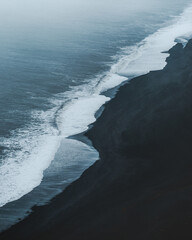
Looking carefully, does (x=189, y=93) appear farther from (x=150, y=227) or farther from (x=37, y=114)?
(x=150, y=227)

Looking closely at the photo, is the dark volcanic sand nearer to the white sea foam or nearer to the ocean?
the ocean

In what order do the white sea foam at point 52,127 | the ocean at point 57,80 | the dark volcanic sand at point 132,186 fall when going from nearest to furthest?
the dark volcanic sand at point 132,186 → the white sea foam at point 52,127 → the ocean at point 57,80

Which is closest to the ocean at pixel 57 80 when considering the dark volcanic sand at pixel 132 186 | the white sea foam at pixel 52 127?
the white sea foam at pixel 52 127

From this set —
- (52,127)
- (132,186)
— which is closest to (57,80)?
(52,127)

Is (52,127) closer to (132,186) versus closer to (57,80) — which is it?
(132,186)

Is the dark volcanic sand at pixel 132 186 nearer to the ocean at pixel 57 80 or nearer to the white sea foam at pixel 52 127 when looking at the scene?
the ocean at pixel 57 80

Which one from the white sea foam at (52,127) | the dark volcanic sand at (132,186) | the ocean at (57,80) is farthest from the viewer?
the ocean at (57,80)

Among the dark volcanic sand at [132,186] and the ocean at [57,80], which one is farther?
the ocean at [57,80]
